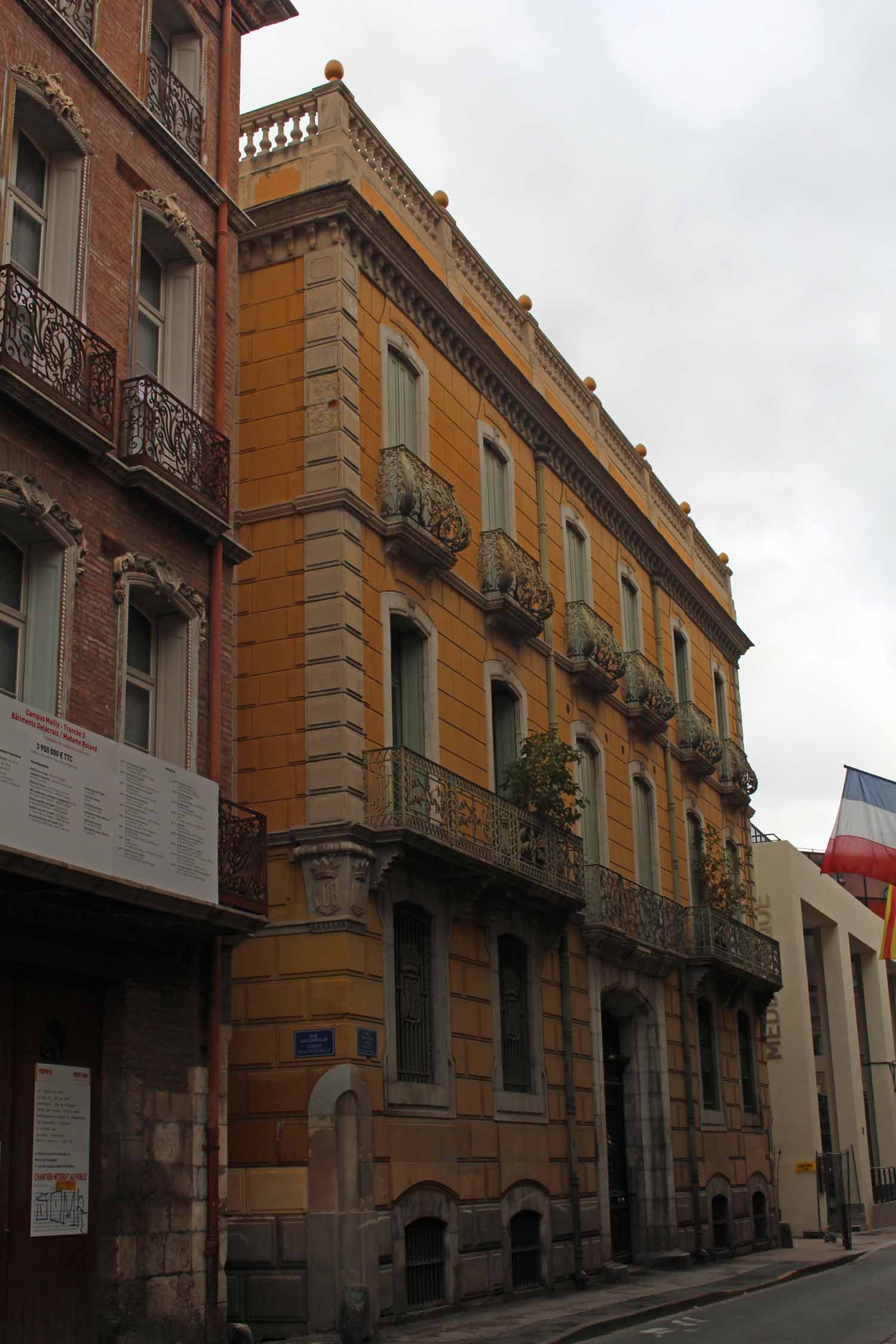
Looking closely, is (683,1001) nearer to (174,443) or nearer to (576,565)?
(576,565)

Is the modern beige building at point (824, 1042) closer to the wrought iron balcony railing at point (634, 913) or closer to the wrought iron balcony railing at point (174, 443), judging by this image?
the wrought iron balcony railing at point (634, 913)

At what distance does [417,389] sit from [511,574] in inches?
122

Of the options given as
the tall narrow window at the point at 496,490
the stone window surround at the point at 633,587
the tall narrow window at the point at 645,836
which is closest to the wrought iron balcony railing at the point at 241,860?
the tall narrow window at the point at 496,490

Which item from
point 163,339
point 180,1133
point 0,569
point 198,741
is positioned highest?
point 163,339

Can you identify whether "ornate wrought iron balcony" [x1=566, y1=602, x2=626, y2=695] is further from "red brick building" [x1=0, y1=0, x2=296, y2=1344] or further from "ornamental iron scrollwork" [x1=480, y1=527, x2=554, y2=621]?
"red brick building" [x1=0, y1=0, x2=296, y2=1344]

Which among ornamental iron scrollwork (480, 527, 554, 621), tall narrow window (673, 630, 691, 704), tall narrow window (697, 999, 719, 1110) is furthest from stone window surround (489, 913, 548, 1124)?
tall narrow window (673, 630, 691, 704)

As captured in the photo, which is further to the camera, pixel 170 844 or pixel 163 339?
pixel 163 339

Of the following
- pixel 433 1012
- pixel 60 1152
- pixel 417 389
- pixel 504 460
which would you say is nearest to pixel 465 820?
pixel 433 1012

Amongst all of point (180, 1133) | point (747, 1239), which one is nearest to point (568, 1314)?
point (180, 1133)

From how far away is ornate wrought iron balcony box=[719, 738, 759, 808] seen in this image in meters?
35.4

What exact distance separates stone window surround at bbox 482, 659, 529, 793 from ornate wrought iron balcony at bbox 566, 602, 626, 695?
7.24 feet

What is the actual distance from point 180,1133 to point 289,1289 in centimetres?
319

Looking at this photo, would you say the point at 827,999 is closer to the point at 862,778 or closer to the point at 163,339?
the point at 862,778

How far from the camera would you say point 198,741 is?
15867mm
